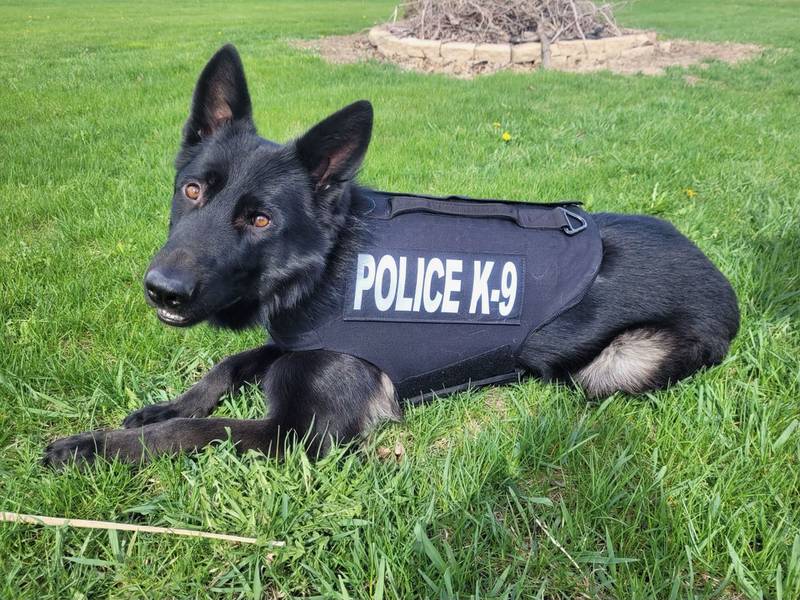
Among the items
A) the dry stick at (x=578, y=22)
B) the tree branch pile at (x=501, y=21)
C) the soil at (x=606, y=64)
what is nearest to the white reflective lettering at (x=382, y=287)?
the soil at (x=606, y=64)

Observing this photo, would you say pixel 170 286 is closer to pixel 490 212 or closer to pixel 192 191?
pixel 192 191

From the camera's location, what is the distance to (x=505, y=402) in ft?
8.73

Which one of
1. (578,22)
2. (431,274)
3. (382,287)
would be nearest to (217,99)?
(382,287)

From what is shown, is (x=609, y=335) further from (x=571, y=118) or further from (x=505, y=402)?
(x=571, y=118)

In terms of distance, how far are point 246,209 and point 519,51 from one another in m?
10.1

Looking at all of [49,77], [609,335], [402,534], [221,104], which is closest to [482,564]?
[402,534]

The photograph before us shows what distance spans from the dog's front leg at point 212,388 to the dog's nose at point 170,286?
71cm

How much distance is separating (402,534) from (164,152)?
4993 millimetres

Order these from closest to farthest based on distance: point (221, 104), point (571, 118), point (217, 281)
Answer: point (217, 281) → point (221, 104) → point (571, 118)

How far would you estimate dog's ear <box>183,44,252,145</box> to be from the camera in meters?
2.32

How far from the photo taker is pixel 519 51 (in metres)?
10.7

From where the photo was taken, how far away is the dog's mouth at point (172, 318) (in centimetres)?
199

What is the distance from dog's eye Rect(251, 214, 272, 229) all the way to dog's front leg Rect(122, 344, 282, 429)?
77 centimetres

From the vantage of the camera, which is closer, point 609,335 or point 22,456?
point 22,456
